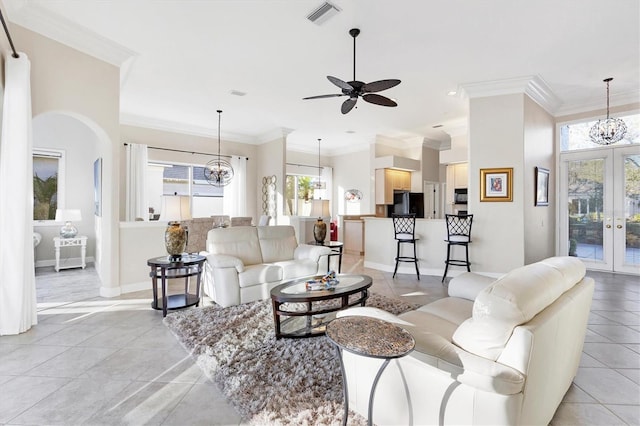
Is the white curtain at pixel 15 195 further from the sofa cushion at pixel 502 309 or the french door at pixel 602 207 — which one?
the french door at pixel 602 207

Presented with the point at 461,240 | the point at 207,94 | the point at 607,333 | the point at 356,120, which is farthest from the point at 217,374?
the point at 356,120

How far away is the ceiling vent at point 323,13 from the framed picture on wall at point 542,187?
423cm

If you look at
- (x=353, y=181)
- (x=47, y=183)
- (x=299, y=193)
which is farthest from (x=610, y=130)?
(x=47, y=183)

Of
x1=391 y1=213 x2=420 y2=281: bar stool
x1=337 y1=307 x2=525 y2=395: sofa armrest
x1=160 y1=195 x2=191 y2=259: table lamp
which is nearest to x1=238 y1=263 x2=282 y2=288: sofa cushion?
x1=160 y1=195 x2=191 y2=259: table lamp

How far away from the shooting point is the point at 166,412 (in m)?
1.82

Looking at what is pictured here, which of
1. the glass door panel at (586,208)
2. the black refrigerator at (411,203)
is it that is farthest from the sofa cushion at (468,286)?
the black refrigerator at (411,203)

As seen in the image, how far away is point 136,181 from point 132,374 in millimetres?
5288

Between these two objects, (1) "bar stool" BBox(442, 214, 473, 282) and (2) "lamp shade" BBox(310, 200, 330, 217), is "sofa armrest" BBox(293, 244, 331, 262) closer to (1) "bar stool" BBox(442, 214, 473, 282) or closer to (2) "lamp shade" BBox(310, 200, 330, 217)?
(2) "lamp shade" BBox(310, 200, 330, 217)

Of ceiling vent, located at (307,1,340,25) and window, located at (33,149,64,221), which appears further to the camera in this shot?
window, located at (33,149,64,221)

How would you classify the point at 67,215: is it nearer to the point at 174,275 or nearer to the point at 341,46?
the point at 174,275

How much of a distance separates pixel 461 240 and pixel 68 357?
489 cm

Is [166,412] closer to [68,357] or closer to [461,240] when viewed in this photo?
[68,357]

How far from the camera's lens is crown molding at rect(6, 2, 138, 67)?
10.1 ft

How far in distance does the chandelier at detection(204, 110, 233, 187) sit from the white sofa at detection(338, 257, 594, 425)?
6324mm
